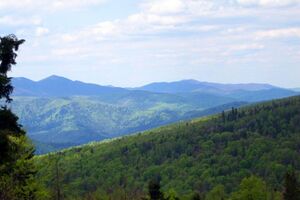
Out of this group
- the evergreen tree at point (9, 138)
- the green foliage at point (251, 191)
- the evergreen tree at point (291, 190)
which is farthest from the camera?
the green foliage at point (251, 191)

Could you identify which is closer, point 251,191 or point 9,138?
point 9,138

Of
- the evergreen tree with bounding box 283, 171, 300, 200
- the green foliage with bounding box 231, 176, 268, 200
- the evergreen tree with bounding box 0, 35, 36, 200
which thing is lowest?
the green foliage with bounding box 231, 176, 268, 200

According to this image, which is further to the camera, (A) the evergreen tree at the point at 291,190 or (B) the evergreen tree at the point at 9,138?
(A) the evergreen tree at the point at 291,190

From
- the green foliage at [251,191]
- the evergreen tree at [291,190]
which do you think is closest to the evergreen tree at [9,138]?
the evergreen tree at [291,190]

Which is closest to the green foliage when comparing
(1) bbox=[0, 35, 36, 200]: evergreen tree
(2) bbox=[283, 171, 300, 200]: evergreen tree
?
(2) bbox=[283, 171, 300, 200]: evergreen tree

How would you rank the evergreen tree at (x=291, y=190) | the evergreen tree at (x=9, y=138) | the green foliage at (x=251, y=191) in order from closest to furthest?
the evergreen tree at (x=9, y=138) → the evergreen tree at (x=291, y=190) → the green foliage at (x=251, y=191)

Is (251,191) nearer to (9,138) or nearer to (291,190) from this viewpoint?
(291,190)

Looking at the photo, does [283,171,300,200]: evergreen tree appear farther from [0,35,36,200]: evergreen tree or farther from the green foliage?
[0,35,36,200]: evergreen tree

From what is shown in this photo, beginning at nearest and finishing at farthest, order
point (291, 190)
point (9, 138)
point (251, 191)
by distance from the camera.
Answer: point (9, 138), point (291, 190), point (251, 191)

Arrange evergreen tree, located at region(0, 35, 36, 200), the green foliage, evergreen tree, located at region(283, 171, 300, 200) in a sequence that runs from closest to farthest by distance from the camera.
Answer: evergreen tree, located at region(0, 35, 36, 200) < evergreen tree, located at region(283, 171, 300, 200) < the green foliage

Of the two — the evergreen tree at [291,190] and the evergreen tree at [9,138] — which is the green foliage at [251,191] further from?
the evergreen tree at [9,138]

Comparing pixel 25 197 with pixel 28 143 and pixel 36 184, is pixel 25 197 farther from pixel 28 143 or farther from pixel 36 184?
A: pixel 28 143

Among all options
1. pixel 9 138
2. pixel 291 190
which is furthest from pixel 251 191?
pixel 9 138

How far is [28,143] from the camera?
4025 cm
